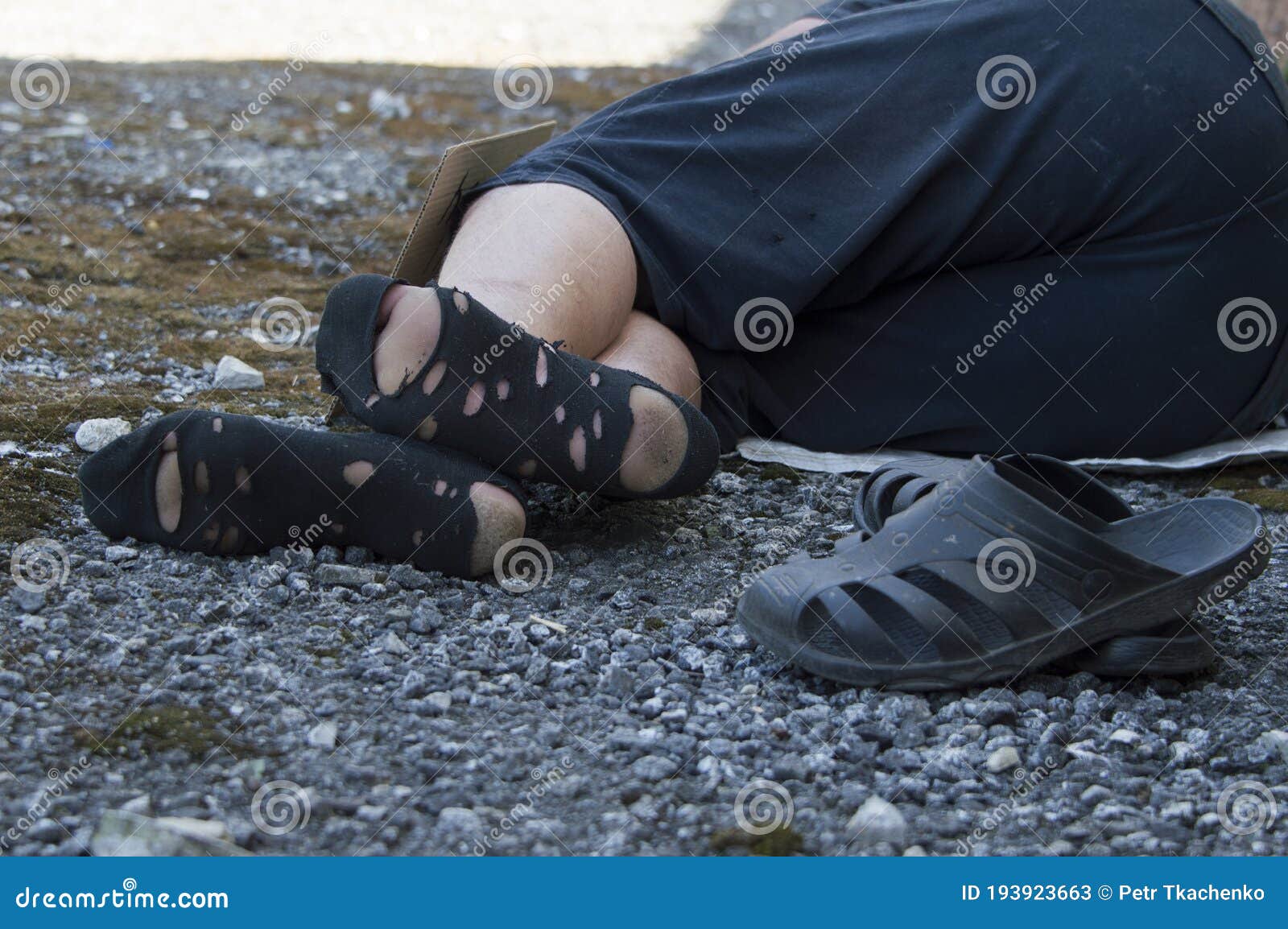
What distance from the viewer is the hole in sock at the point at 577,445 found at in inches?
48.8

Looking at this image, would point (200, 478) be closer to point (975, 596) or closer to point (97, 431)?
point (97, 431)

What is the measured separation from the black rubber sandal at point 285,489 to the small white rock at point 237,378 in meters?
0.57

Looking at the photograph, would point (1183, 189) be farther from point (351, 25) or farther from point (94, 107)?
point (351, 25)

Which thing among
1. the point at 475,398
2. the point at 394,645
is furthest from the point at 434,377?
the point at 394,645

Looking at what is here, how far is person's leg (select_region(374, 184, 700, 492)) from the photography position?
1207 mm

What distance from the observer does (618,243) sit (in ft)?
4.91

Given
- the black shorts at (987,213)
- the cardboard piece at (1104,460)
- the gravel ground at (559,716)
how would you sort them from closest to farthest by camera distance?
the gravel ground at (559,716) < the black shorts at (987,213) < the cardboard piece at (1104,460)

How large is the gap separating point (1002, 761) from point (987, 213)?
0.77 m

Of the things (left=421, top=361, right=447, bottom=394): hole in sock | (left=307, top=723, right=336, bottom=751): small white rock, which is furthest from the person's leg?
(left=307, top=723, right=336, bottom=751): small white rock

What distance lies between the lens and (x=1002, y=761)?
0.99 meters

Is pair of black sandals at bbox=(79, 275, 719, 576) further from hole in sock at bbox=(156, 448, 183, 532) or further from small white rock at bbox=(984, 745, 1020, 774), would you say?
small white rock at bbox=(984, 745, 1020, 774)

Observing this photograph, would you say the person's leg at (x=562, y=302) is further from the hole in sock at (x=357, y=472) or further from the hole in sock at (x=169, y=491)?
the hole in sock at (x=169, y=491)

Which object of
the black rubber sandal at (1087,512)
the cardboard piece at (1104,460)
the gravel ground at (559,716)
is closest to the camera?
the gravel ground at (559,716)

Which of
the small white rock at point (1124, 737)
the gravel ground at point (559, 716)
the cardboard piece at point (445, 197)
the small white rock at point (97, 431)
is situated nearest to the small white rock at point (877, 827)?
the gravel ground at point (559, 716)
